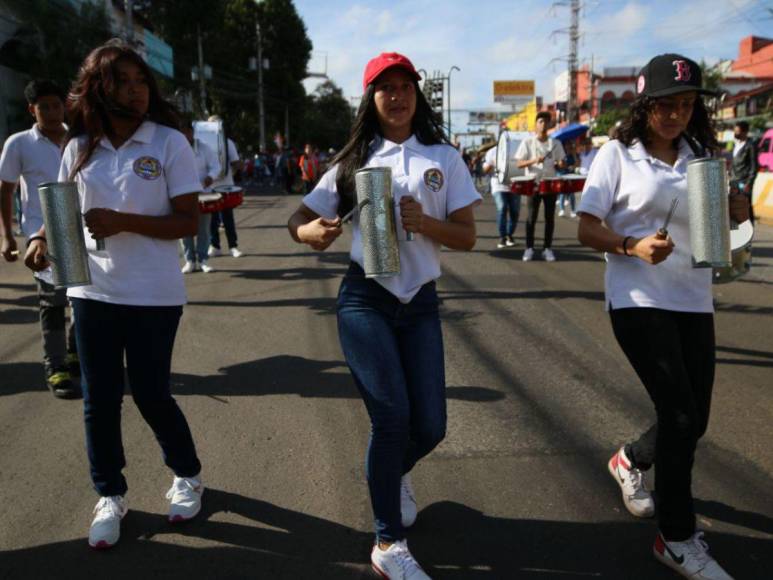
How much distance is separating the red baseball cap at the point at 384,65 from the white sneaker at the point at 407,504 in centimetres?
164

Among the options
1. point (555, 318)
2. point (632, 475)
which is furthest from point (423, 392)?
point (555, 318)

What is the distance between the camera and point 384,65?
2.63 metres

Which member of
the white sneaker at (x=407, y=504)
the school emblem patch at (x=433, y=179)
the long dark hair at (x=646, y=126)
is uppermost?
→ the long dark hair at (x=646, y=126)

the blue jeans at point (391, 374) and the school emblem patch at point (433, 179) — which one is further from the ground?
the school emblem patch at point (433, 179)

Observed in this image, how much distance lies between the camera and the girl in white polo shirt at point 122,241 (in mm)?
2877

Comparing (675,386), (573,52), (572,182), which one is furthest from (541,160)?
(573,52)

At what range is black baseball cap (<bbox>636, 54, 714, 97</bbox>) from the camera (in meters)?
2.73

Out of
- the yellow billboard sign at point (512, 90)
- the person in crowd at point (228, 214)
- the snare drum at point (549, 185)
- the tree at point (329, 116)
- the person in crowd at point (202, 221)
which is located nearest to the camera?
the person in crowd at point (202, 221)

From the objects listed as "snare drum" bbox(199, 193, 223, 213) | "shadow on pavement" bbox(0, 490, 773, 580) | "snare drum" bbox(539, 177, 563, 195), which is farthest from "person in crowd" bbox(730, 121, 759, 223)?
"shadow on pavement" bbox(0, 490, 773, 580)

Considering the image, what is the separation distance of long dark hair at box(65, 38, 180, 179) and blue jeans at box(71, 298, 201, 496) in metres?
0.61

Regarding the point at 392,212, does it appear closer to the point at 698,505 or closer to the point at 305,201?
the point at 305,201

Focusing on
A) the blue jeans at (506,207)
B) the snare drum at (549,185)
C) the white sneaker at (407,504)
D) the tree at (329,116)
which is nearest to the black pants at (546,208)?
the snare drum at (549,185)

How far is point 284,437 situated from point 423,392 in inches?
65.2

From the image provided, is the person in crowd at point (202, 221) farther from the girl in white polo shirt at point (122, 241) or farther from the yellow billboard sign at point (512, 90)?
the yellow billboard sign at point (512, 90)
